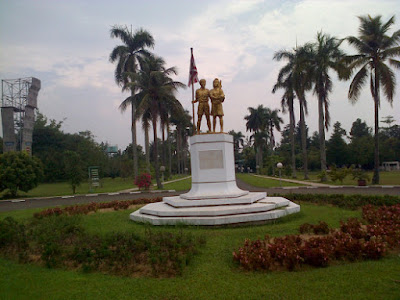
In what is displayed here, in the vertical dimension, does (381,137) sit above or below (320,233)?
above

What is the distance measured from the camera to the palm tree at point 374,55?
70.9 ft

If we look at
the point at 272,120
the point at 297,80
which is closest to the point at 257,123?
the point at 272,120

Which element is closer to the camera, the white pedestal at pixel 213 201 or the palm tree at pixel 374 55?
the white pedestal at pixel 213 201

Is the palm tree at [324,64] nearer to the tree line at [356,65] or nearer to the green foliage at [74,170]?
the tree line at [356,65]

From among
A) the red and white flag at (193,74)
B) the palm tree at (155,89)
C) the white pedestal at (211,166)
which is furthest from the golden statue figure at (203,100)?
the palm tree at (155,89)

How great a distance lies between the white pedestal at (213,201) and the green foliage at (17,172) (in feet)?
55.5

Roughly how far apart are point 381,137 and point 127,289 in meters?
68.2

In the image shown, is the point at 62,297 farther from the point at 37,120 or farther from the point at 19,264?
the point at 37,120

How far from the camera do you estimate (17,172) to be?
77.4 ft

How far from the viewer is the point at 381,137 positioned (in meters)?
62.2

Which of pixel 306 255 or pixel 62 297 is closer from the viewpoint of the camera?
pixel 62 297

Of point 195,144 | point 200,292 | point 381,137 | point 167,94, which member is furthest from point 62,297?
point 381,137

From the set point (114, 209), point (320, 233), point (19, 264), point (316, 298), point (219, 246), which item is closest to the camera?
point (316, 298)

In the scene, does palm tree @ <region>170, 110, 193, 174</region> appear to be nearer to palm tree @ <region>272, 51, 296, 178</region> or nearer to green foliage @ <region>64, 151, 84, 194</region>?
palm tree @ <region>272, 51, 296, 178</region>
